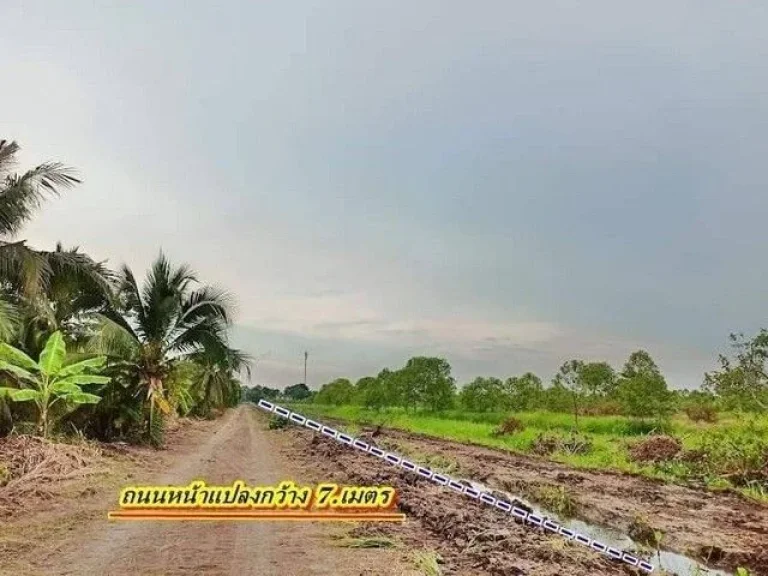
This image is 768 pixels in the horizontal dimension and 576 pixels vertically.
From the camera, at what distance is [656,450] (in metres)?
18.7

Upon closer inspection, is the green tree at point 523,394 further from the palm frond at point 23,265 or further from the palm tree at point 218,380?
the palm frond at point 23,265

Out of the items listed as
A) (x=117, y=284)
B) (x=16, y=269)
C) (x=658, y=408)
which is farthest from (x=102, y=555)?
(x=658, y=408)

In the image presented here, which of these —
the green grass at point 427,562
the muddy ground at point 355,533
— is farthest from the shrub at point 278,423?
the green grass at point 427,562

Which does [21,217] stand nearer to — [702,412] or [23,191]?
[23,191]

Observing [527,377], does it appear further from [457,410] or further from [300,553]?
[300,553]

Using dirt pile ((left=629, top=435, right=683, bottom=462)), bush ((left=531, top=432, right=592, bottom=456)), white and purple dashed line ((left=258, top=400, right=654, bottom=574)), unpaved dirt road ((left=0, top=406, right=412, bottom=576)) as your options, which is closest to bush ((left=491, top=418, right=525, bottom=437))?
bush ((left=531, top=432, right=592, bottom=456))

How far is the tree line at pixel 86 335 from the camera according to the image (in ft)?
40.7

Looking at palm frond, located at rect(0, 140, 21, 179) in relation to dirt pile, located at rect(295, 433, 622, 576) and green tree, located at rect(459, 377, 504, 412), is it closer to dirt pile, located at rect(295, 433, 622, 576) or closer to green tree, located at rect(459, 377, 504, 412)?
dirt pile, located at rect(295, 433, 622, 576)

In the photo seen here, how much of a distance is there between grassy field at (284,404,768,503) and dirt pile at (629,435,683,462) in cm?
26

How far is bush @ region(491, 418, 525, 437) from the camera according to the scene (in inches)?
1107

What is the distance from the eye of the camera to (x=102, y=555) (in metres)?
6.91

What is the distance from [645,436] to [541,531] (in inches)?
605

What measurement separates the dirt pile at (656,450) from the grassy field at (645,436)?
0.86ft

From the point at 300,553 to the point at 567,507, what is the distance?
6.08 meters
